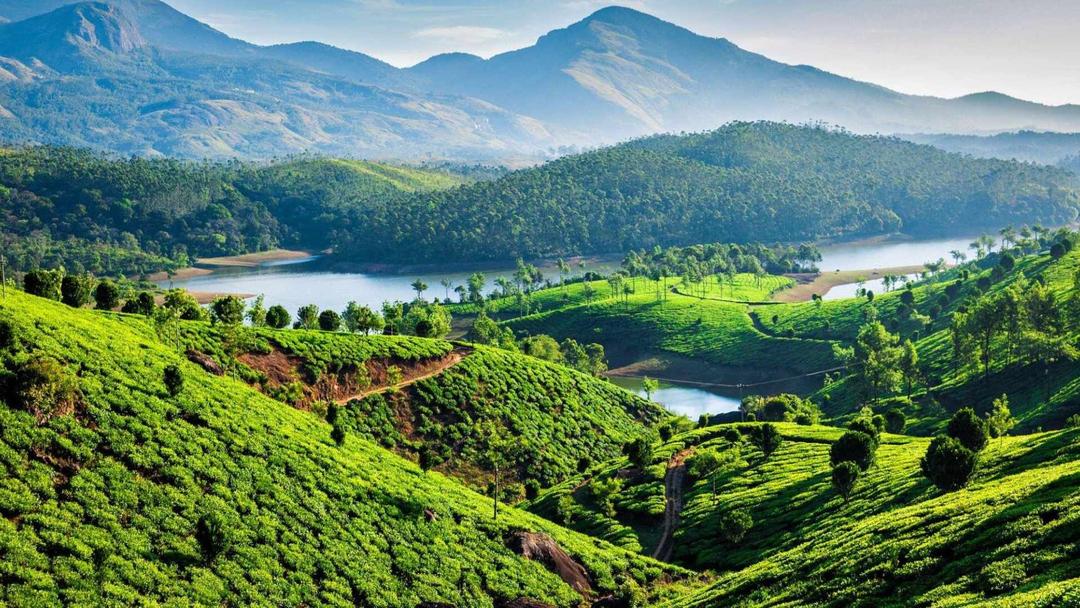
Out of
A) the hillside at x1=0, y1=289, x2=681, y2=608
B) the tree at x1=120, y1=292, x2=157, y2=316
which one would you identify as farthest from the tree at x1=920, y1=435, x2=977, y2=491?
the tree at x1=120, y1=292, x2=157, y2=316

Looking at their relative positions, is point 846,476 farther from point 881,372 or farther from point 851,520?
point 881,372

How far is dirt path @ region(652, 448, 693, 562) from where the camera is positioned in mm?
75000

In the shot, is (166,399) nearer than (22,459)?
No

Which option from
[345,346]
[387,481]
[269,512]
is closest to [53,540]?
[269,512]

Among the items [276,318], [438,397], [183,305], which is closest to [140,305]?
[183,305]

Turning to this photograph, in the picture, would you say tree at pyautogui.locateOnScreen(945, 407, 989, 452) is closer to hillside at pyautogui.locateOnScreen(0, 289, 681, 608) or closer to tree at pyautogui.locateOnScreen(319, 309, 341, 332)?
hillside at pyautogui.locateOnScreen(0, 289, 681, 608)

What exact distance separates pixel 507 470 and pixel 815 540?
1635 inches

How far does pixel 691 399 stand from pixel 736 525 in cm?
11629

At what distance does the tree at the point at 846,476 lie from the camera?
227ft

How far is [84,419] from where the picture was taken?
159ft

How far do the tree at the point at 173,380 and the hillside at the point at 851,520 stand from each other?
125 feet

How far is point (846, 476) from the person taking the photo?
2724 inches

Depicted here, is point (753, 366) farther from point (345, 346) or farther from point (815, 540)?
point (815, 540)

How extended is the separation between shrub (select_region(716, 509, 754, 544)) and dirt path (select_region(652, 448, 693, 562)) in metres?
5.78
